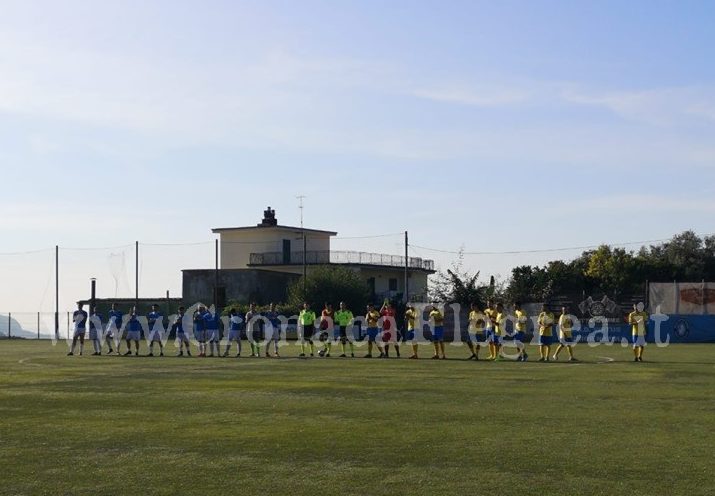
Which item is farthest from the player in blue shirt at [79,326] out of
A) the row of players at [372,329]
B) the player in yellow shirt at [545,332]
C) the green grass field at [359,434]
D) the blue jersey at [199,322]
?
the player in yellow shirt at [545,332]

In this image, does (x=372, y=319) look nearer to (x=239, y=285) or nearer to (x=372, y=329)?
(x=372, y=329)

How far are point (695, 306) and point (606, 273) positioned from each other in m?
38.6

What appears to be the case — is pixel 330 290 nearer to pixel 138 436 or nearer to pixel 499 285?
pixel 499 285

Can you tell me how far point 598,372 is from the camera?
27109mm

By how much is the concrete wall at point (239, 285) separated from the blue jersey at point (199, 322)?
122 ft

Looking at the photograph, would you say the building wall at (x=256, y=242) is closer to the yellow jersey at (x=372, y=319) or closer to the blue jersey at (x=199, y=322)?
the blue jersey at (x=199, y=322)

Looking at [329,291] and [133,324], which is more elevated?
[329,291]

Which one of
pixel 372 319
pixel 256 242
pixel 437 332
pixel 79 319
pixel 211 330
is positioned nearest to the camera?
pixel 437 332

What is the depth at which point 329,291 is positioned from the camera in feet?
228

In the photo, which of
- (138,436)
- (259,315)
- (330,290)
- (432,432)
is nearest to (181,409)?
(138,436)

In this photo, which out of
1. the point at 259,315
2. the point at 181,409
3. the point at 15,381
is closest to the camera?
the point at 181,409

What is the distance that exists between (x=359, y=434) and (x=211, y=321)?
79.2 ft

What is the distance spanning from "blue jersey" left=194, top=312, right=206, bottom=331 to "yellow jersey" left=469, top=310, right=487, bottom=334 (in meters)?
9.45

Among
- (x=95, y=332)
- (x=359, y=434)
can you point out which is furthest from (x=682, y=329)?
(x=359, y=434)
